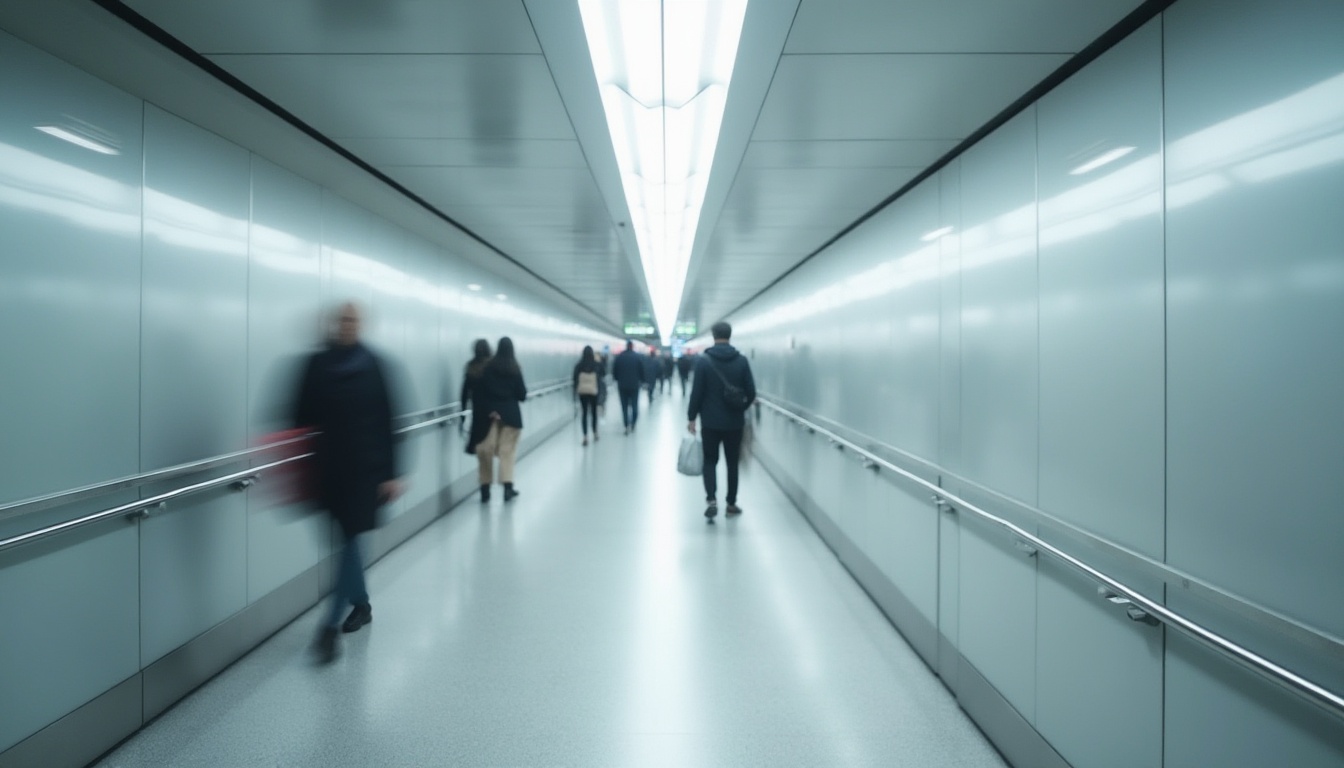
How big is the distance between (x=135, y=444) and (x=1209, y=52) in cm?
413

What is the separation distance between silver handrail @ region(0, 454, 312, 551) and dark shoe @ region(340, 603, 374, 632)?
0.96m

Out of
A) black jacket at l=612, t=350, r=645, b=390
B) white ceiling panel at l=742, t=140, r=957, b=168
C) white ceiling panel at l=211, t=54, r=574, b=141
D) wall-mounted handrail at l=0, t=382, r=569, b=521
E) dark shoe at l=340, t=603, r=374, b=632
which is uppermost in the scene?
white ceiling panel at l=211, t=54, r=574, b=141

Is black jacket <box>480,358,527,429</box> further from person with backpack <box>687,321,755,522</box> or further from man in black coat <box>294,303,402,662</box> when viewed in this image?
man in black coat <box>294,303,402,662</box>

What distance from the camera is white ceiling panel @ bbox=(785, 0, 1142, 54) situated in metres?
2.15

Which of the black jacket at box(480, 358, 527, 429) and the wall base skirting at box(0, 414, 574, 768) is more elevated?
the black jacket at box(480, 358, 527, 429)

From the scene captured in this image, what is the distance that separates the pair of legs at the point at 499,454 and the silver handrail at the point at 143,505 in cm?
347

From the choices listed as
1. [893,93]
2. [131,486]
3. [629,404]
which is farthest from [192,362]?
[629,404]

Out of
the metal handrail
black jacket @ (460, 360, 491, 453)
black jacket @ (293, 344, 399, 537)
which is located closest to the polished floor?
black jacket @ (293, 344, 399, 537)

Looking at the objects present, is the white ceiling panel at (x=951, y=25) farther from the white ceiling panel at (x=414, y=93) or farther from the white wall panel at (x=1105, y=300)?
the white ceiling panel at (x=414, y=93)

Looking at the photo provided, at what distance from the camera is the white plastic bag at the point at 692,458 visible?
6.55 m

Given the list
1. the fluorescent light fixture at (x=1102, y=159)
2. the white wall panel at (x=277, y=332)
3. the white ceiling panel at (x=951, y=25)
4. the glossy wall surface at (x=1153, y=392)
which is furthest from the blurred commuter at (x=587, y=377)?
the fluorescent light fixture at (x=1102, y=159)

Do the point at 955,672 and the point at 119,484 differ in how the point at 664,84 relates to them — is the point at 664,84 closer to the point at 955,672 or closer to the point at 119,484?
the point at 119,484

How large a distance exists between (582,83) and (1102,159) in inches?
80.6

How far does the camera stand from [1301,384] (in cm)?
154
